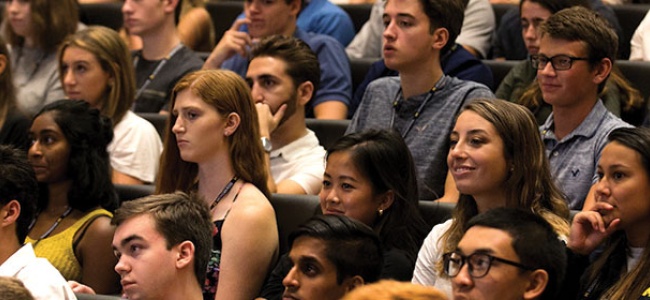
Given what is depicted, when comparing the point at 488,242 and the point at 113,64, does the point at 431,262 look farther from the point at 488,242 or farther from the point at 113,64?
the point at 113,64

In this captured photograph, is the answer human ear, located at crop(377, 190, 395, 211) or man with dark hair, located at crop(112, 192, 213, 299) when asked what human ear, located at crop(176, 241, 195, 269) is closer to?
man with dark hair, located at crop(112, 192, 213, 299)

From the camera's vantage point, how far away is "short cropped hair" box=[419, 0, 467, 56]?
1.90 m

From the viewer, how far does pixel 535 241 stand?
1.30m

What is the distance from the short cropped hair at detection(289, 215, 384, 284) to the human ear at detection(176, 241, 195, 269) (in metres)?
0.12

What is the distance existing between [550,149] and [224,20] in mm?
1113

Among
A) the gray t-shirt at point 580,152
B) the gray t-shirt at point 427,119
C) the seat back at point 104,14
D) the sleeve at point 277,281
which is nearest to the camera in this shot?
the sleeve at point 277,281

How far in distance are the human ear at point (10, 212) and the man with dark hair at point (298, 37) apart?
25.2 inches

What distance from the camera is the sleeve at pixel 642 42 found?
2119mm

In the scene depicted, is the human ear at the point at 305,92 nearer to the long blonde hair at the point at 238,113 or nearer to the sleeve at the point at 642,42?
the long blonde hair at the point at 238,113

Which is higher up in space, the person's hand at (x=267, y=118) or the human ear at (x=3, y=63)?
the person's hand at (x=267, y=118)

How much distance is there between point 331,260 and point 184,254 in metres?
0.17

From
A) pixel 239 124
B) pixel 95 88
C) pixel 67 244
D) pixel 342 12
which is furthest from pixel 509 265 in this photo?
pixel 342 12

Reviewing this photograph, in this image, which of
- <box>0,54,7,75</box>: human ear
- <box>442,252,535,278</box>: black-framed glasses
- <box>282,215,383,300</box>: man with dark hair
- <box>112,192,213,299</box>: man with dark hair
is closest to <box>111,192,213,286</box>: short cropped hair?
<box>112,192,213,299</box>: man with dark hair

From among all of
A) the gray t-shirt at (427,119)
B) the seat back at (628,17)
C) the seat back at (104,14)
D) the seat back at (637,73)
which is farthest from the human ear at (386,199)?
the seat back at (104,14)
